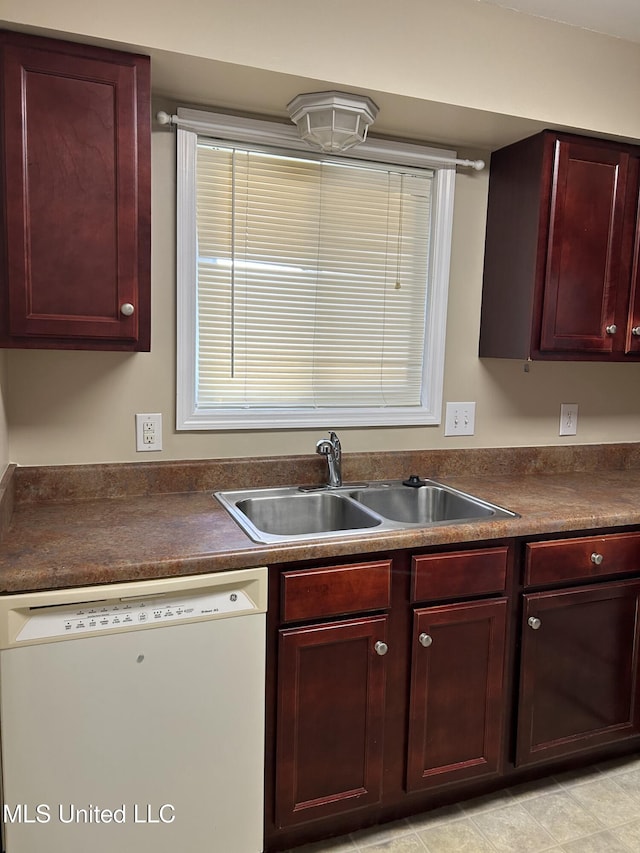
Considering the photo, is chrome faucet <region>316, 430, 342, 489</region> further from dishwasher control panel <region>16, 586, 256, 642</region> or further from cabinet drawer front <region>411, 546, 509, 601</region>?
dishwasher control panel <region>16, 586, 256, 642</region>

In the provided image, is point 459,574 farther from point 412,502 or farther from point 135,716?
point 135,716

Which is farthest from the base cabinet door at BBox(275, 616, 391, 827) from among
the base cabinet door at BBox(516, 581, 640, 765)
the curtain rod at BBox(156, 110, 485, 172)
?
the curtain rod at BBox(156, 110, 485, 172)

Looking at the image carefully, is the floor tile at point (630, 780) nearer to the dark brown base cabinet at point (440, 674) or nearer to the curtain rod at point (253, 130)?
the dark brown base cabinet at point (440, 674)

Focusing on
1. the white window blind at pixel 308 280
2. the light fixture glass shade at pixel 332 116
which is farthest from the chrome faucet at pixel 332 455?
the light fixture glass shade at pixel 332 116

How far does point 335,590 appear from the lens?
165 centimetres

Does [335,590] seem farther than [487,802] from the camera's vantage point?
No

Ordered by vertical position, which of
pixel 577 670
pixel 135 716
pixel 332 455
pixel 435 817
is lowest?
pixel 435 817

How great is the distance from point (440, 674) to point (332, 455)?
78cm

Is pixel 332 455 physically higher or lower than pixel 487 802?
higher

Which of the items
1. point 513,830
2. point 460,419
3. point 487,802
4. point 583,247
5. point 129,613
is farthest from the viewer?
point 460,419

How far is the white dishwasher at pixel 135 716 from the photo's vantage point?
4.54 ft

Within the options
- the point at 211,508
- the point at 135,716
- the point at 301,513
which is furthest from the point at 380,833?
the point at 211,508

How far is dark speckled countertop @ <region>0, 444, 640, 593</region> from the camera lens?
1.47 meters

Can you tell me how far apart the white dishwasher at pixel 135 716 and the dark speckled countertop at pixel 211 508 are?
6cm
